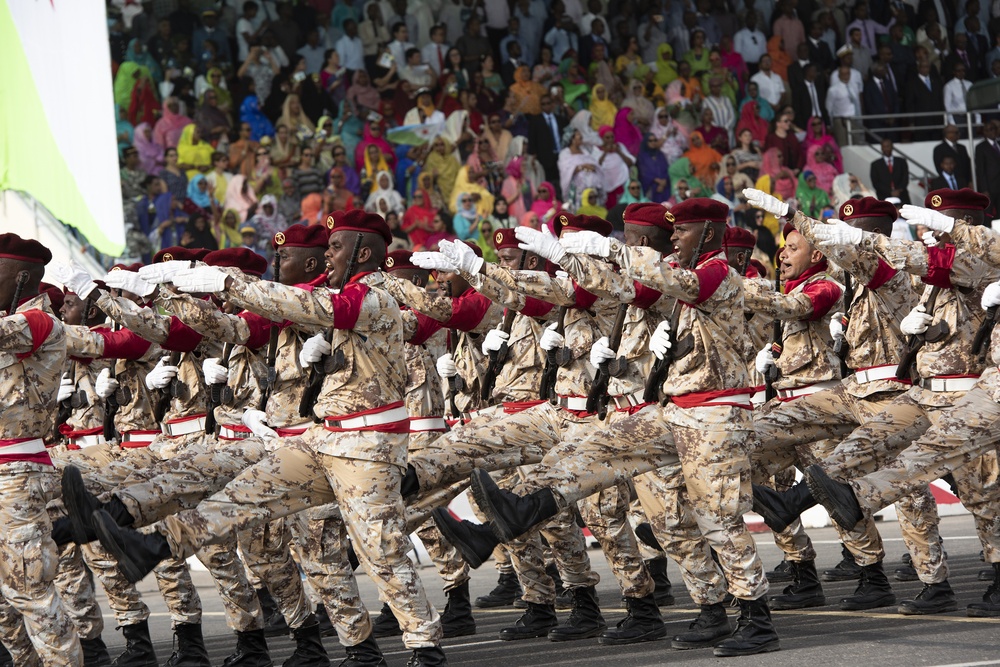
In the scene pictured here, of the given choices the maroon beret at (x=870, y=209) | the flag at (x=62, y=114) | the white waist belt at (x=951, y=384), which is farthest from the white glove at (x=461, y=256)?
the flag at (x=62, y=114)

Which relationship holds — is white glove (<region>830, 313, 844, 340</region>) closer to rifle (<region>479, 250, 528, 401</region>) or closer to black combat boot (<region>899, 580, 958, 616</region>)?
black combat boot (<region>899, 580, 958, 616</region>)

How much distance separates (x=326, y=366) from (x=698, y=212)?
2.01 m

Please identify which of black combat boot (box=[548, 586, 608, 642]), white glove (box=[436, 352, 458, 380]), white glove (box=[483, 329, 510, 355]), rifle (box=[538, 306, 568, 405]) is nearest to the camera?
black combat boot (box=[548, 586, 608, 642])

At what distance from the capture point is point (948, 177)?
18844 millimetres

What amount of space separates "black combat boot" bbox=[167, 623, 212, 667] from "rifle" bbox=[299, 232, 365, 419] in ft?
5.14

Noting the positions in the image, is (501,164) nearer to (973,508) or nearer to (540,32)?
(540,32)

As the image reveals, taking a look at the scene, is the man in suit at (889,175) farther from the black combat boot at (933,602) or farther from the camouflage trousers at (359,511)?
the camouflage trousers at (359,511)

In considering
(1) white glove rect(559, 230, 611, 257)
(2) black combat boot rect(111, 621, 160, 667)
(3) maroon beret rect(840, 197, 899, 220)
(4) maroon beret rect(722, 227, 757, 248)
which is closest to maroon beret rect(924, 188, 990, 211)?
(3) maroon beret rect(840, 197, 899, 220)

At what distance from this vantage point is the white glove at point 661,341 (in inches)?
284

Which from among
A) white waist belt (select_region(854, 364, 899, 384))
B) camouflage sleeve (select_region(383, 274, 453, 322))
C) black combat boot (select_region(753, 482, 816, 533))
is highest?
camouflage sleeve (select_region(383, 274, 453, 322))

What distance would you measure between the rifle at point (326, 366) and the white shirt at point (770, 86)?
1408 cm

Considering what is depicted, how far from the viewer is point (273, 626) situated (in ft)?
30.1

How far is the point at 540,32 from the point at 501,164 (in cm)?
267

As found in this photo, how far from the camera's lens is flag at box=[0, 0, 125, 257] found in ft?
46.8
